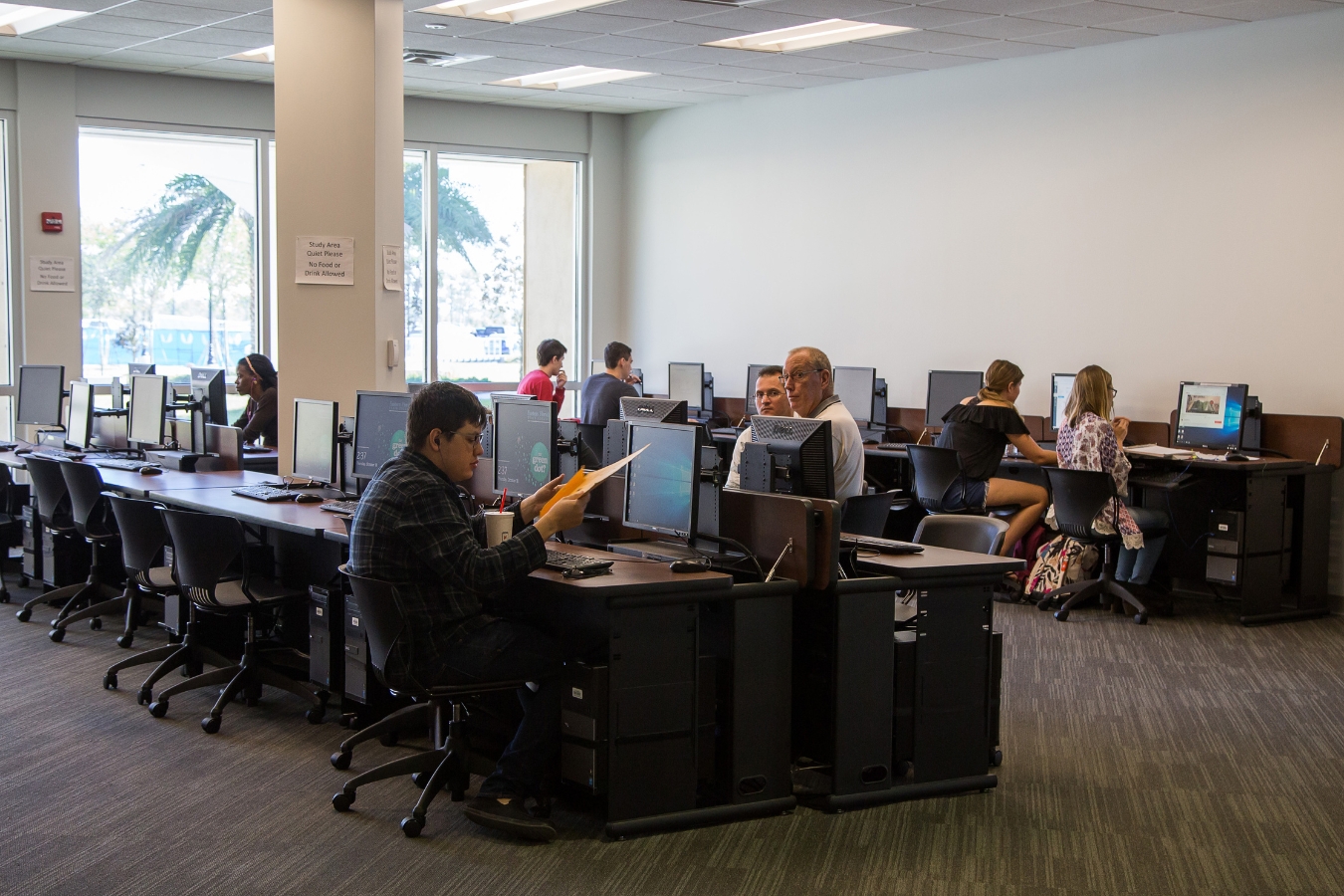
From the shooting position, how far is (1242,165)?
6859 mm

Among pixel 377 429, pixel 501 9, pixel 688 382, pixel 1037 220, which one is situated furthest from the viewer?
pixel 688 382

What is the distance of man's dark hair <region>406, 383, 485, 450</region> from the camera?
3.52m

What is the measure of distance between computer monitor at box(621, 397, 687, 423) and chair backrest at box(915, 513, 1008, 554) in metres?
0.98

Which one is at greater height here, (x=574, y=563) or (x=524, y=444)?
(x=524, y=444)

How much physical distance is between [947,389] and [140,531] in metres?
5.03

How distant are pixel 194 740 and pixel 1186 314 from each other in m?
5.52

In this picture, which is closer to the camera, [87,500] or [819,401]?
[819,401]

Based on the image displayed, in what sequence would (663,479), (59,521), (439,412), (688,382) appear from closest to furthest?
(439,412) < (663,479) < (59,521) < (688,382)

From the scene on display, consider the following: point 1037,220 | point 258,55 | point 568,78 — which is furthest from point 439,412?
point 568,78

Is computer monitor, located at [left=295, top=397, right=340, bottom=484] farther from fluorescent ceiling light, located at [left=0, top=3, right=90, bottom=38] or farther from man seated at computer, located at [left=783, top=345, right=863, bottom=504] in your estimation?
fluorescent ceiling light, located at [left=0, top=3, right=90, bottom=38]

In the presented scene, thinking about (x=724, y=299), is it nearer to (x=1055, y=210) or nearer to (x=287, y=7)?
(x=1055, y=210)

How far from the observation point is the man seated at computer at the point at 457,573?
339 cm

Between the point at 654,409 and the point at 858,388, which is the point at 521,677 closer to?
the point at 654,409

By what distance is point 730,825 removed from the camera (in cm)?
356
